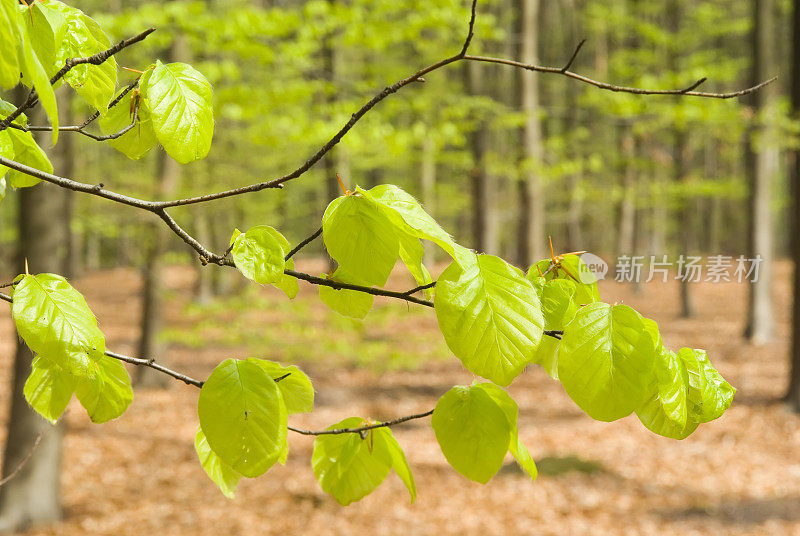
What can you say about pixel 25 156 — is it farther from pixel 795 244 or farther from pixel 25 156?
pixel 795 244

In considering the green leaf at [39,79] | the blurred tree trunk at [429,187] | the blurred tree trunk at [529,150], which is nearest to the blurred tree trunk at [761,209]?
the blurred tree trunk at [529,150]

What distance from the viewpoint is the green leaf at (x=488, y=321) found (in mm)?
663

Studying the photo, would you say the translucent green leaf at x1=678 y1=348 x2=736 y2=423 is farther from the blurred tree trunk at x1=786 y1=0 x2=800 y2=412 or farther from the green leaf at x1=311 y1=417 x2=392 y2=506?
the blurred tree trunk at x1=786 y1=0 x2=800 y2=412

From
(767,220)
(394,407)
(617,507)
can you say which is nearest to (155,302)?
(394,407)

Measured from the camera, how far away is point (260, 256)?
0.81 metres

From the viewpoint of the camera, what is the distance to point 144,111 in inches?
39.2

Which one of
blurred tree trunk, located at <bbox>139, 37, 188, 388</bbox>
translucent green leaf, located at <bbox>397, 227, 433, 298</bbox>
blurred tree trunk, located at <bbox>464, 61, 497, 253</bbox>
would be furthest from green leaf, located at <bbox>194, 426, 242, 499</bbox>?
blurred tree trunk, located at <bbox>464, 61, 497, 253</bbox>

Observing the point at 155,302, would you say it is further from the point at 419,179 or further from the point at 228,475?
the point at 419,179

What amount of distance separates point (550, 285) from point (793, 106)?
26.7ft

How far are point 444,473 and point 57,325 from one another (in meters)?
5.45

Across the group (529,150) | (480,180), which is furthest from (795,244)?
(480,180)

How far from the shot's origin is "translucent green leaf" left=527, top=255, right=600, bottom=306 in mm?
893

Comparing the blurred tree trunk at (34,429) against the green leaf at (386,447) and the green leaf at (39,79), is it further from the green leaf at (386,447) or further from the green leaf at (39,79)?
the green leaf at (39,79)

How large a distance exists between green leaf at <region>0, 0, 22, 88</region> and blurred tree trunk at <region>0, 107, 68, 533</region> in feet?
13.9
